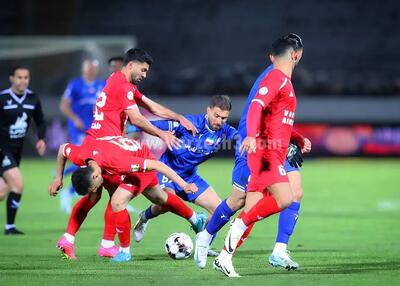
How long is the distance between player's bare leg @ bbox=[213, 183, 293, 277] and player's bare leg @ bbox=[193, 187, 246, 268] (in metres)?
0.36

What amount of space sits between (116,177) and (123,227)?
51 cm

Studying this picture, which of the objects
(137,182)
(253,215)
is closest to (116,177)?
(137,182)

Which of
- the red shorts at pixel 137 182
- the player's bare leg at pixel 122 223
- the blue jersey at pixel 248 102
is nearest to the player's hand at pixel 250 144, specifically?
the blue jersey at pixel 248 102

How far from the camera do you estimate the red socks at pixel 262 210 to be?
722cm

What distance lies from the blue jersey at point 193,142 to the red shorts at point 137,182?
926mm

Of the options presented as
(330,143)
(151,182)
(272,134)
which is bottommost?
(330,143)

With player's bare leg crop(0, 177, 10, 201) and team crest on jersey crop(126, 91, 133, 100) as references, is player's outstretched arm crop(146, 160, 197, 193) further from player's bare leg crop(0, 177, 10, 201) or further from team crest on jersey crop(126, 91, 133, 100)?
player's bare leg crop(0, 177, 10, 201)

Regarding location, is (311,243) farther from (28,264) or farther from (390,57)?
(390,57)

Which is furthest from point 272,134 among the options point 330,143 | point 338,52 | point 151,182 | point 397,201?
point 338,52

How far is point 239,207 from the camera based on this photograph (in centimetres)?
795

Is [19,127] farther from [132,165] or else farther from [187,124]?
[132,165]

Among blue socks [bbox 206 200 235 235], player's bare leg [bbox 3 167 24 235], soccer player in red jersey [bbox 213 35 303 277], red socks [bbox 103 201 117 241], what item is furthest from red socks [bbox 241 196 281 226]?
player's bare leg [bbox 3 167 24 235]

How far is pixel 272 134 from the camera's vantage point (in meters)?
7.38

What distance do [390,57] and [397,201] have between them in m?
12.4
